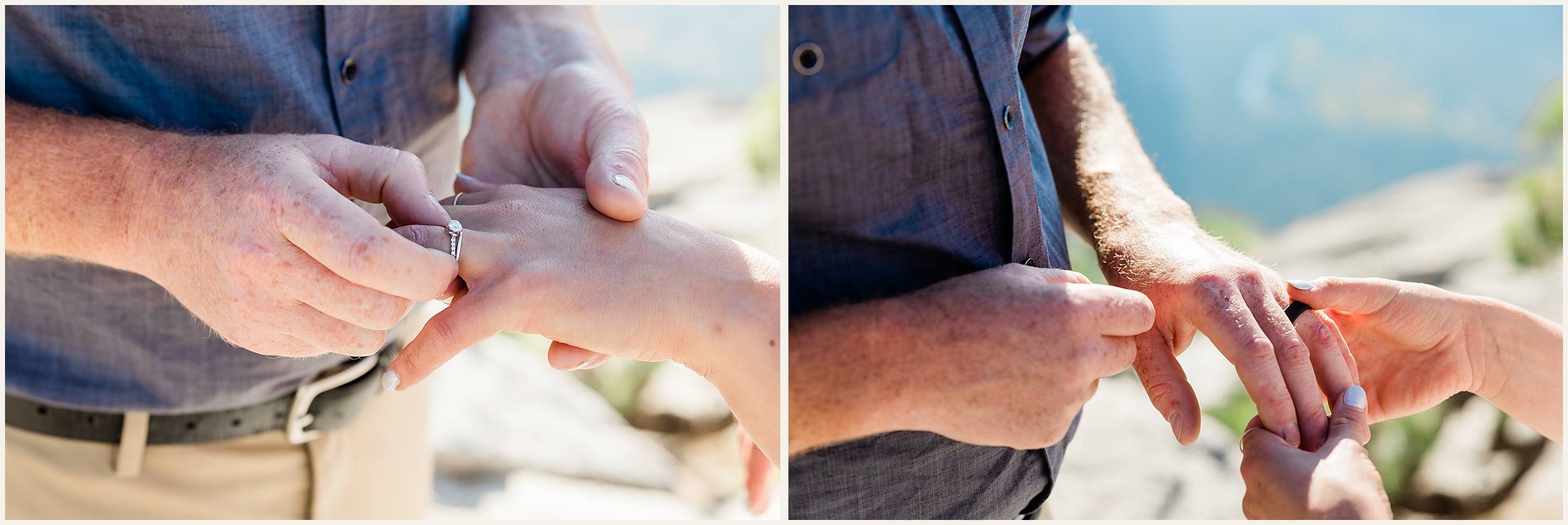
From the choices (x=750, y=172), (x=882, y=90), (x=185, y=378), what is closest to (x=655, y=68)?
(x=750, y=172)

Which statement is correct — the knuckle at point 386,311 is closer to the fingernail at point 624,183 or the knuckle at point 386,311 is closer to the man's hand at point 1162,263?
the fingernail at point 624,183

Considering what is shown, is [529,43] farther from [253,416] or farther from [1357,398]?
[1357,398]

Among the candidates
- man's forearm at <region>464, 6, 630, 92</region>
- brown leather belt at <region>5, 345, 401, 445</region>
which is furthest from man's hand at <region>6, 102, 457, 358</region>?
man's forearm at <region>464, 6, 630, 92</region>

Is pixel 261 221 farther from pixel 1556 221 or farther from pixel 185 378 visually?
pixel 1556 221

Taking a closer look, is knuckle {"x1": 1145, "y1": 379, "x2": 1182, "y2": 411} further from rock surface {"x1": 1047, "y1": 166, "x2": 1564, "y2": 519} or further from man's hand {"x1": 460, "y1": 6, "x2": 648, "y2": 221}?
man's hand {"x1": 460, "y1": 6, "x2": 648, "y2": 221}

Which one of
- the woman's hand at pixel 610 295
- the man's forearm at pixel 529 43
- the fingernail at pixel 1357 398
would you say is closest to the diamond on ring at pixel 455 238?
the woman's hand at pixel 610 295

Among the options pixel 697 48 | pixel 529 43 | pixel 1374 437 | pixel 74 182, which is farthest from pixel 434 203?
pixel 697 48
